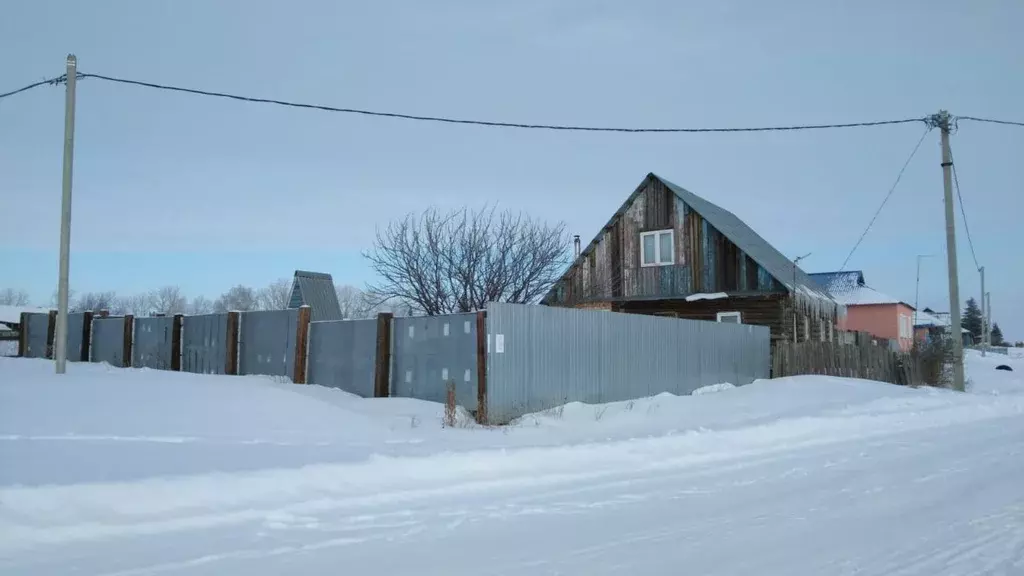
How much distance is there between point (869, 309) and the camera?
52.3m

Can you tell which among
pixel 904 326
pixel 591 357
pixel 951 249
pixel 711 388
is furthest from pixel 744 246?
pixel 904 326

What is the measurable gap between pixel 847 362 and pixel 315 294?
79.9ft

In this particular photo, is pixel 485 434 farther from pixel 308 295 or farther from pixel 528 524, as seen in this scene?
pixel 308 295

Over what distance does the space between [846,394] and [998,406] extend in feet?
11.6

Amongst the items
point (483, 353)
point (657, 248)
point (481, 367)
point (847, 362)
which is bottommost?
point (847, 362)

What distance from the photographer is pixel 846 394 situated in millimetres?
17094

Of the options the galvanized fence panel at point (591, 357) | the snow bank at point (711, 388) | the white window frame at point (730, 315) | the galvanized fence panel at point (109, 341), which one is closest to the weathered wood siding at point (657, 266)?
the white window frame at point (730, 315)

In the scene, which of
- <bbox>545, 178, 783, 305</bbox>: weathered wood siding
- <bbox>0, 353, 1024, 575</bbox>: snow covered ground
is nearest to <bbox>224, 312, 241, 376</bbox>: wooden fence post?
<bbox>0, 353, 1024, 575</bbox>: snow covered ground

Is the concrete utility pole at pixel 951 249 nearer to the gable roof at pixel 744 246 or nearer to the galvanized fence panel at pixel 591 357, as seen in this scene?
the gable roof at pixel 744 246

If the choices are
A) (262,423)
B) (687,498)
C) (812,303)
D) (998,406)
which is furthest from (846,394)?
(262,423)

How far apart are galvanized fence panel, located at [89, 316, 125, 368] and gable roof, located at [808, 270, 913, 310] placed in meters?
43.1

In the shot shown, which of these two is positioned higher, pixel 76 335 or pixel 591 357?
pixel 76 335

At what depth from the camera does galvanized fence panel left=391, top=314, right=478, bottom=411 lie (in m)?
11.7

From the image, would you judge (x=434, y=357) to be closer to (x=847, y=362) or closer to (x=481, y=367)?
(x=481, y=367)
